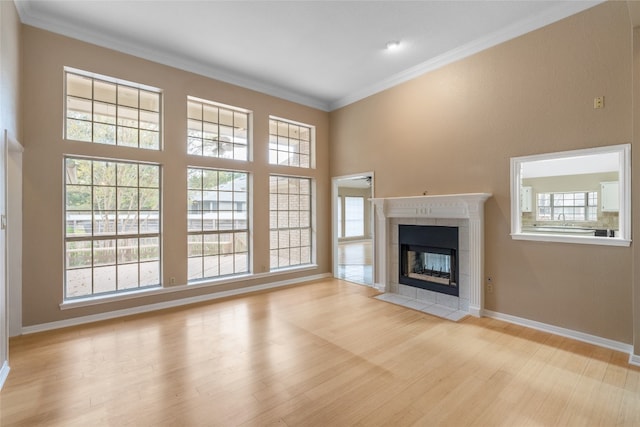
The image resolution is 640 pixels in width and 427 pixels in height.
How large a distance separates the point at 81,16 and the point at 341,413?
4.94m

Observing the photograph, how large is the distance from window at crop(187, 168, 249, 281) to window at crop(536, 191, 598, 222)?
4603 millimetres

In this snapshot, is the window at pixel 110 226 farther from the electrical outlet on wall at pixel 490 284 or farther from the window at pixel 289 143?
the electrical outlet on wall at pixel 490 284

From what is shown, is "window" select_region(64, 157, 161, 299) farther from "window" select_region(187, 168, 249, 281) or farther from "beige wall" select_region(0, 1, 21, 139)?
"beige wall" select_region(0, 1, 21, 139)

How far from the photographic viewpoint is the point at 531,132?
3404 millimetres

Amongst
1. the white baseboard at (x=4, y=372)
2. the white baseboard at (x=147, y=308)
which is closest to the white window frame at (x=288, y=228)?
the white baseboard at (x=147, y=308)

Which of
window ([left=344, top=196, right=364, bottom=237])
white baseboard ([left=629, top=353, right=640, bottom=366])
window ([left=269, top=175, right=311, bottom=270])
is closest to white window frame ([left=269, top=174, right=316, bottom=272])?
window ([left=269, top=175, right=311, bottom=270])

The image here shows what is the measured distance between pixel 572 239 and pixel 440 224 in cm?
152

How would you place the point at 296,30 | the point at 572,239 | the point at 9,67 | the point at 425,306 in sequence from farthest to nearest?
the point at 425,306 < the point at 296,30 < the point at 572,239 < the point at 9,67

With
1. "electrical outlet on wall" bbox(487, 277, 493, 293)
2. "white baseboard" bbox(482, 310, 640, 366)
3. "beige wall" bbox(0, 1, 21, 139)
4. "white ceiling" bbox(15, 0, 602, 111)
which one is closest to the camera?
"beige wall" bbox(0, 1, 21, 139)

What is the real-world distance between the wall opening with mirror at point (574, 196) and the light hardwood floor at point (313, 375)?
120 centimetres

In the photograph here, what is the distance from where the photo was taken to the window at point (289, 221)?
556cm

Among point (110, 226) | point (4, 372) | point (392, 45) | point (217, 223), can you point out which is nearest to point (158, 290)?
point (110, 226)

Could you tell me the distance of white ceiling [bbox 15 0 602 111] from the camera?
3176 mm

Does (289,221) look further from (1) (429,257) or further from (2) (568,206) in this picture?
(2) (568,206)
